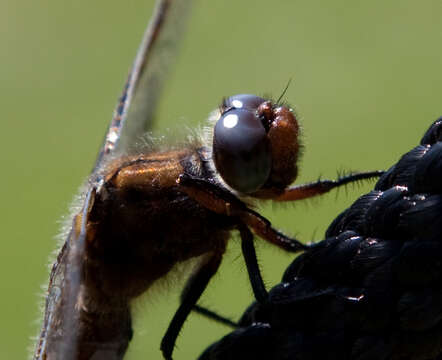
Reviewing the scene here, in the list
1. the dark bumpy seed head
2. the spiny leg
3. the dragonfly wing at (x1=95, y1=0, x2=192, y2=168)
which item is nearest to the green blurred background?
the dragonfly wing at (x1=95, y1=0, x2=192, y2=168)

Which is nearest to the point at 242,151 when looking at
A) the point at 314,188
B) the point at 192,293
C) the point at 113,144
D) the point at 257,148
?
the point at 257,148

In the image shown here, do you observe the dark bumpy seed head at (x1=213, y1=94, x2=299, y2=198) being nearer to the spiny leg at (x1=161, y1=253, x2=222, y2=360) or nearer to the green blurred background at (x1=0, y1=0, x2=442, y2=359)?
the spiny leg at (x1=161, y1=253, x2=222, y2=360)

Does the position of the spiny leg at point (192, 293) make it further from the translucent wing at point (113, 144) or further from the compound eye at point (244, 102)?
the compound eye at point (244, 102)

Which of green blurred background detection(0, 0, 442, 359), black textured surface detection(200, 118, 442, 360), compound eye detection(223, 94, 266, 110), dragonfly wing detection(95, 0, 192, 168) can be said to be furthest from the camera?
green blurred background detection(0, 0, 442, 359)

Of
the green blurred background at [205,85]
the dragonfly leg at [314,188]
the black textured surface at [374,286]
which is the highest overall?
the green blurred background at [205,85]

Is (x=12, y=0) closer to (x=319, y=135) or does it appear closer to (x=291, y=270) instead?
(x=319, y=135)

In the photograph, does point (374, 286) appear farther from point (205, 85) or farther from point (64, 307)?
point (205, 85)

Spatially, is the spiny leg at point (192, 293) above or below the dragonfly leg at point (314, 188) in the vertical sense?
below

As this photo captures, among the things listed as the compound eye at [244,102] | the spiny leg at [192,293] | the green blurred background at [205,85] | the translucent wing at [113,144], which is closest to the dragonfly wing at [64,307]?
the translucent wing at [113,144]
